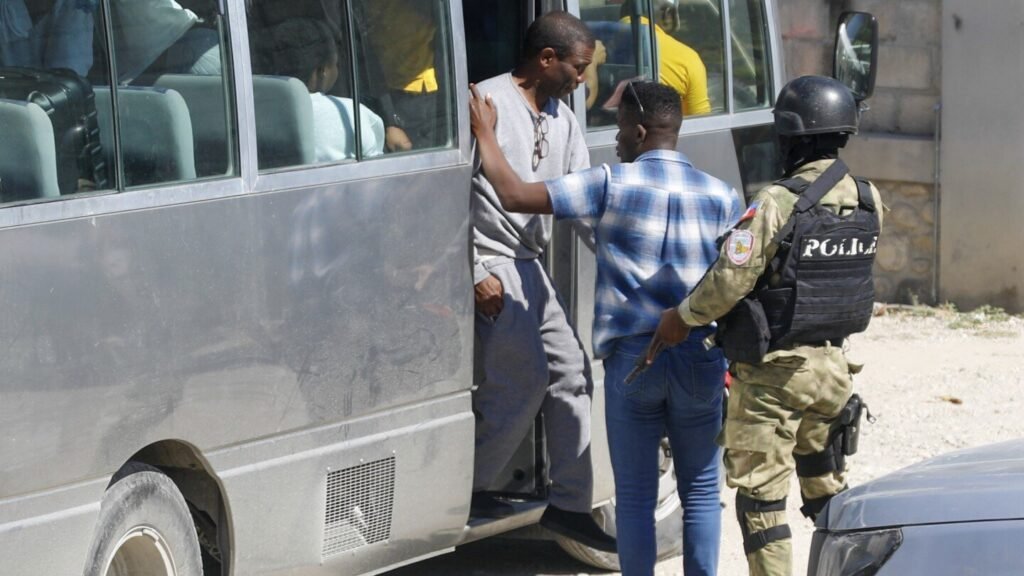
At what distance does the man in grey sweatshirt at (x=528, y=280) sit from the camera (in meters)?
4.83

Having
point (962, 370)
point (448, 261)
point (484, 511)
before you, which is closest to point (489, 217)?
point (448, 261)

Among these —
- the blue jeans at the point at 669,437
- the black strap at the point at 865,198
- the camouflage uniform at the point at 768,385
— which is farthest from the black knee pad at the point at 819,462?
the black strap at the point at 865,198

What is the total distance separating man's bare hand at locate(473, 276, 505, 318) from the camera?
4809 mm

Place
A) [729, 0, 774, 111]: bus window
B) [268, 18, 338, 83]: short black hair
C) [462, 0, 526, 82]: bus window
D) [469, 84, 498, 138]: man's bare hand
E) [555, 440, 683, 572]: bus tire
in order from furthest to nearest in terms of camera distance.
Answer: [729, 0, 774, 111]: bus window → [555, 440, 683, 572]: bus tire → [462, 0, 526, 82]: bus window → [469, 84, 498, 138]: man's bare hand → [268, 18, 338, 83]: short black hair

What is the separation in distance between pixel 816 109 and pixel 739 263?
0.52m

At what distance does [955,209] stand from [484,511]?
6.23m

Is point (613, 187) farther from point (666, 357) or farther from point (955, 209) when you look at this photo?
point (955, 209)


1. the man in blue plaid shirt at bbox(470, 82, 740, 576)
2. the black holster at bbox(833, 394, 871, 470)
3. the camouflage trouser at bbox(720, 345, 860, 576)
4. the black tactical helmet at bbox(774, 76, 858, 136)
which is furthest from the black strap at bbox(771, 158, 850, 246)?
the black holster at bbox(833, 394, 871, 470)

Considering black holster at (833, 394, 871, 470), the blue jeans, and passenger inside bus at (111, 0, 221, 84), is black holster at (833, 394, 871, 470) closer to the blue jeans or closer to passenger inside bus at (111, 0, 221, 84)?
the blue jeans

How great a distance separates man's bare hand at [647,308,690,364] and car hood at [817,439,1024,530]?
34.0 inches

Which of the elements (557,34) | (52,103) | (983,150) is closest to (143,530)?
(52,103)

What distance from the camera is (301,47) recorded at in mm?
4230

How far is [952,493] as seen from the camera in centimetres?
316

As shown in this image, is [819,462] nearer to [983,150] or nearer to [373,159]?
[373,159]
